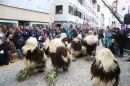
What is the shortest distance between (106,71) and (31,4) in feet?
44.3

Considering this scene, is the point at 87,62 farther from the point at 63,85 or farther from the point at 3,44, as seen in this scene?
the point at 3,44

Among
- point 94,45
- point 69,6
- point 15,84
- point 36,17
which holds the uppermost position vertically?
point 69,6

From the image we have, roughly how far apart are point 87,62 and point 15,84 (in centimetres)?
407

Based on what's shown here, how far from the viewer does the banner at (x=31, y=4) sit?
45.4ft

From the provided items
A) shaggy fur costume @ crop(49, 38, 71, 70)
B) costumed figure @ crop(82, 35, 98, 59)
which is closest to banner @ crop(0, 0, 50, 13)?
costumed figure @ crop(82, 35, 98, 59)

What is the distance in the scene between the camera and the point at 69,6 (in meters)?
26.9

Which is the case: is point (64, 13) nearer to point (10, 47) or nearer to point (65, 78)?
point (10, 47)

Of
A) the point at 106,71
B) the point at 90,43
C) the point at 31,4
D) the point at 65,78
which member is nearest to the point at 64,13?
the point at 31,4

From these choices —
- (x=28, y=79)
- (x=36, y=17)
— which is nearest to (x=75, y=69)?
(x=28, y=79)

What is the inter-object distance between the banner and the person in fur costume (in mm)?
10567

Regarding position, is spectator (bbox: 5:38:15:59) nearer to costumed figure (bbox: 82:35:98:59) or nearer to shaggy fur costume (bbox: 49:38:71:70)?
shaggy fur costume (bbox: 49:38:71:70)

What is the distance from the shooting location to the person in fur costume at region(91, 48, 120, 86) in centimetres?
452

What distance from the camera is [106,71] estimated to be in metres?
4.50

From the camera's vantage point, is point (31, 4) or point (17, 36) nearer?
point (17, 36)
